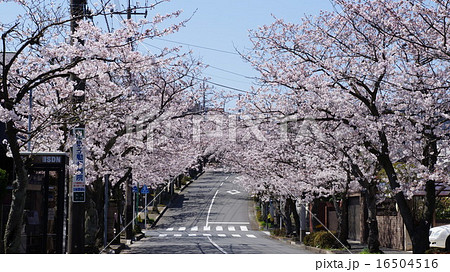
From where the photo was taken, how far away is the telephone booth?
1530 centimetres

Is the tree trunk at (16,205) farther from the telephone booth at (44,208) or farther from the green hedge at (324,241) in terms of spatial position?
the green hedge at (324,241)

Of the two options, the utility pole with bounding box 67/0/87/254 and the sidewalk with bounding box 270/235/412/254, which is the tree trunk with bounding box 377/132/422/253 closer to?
the utility pole with bounding box 67/0/87/254

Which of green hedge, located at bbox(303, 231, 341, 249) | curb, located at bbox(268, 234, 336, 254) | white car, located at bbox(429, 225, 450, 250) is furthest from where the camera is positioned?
green hedge, located at bbox(303, 231, 341, 249)

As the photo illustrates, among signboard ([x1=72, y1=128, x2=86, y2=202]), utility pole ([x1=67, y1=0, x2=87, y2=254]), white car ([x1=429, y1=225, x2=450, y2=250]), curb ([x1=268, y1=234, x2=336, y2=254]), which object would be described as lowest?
curb ([x1=268, y1=234, x2=336, y2=254])

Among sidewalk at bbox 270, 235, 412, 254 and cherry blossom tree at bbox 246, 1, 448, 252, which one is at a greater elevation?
cherry blossom tree at bbox 246, 1, 448, 252

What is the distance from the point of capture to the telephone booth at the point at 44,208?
15.3 metres

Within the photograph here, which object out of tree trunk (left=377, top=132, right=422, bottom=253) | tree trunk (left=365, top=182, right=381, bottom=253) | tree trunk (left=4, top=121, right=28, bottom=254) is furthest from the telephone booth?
tree trunk (left=365, top=182, right=381, bottom=253)

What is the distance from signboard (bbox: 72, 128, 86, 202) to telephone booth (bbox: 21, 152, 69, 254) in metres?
0.30

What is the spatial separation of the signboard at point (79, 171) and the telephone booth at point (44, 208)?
298mm

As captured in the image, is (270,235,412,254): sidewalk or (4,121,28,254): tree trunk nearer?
(4,121,28,254): tree trunk

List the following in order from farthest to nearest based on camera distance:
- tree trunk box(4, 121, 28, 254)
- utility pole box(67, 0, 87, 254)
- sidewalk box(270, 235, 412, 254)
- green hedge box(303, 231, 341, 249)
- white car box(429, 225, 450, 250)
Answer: green hedge box(303, 231, 341, 249)
sidewalk box(270, 235, 412, 254)
white car box(429, 225, 450, 250)
utility pole box(67, 0, 87, 254)
tree trunk box(4, 121, 28, 254)

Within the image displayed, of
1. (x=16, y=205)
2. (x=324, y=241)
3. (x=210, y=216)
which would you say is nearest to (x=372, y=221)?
(x=324, y=241)

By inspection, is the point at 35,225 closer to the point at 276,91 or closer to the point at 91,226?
the point at 91,226

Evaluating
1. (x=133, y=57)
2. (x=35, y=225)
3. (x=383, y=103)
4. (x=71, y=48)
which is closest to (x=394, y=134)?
(x=383, y=103)
